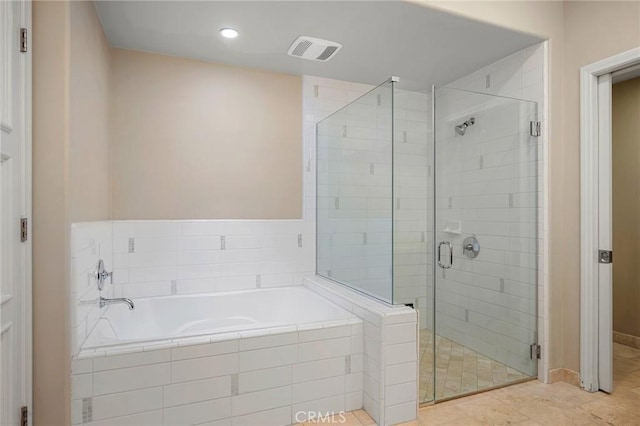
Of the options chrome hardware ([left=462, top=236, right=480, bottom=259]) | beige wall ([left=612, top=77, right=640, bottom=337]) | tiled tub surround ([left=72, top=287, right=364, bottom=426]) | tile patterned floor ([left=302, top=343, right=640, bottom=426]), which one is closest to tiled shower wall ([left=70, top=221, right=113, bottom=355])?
tiled tub surround ([left=72, top=287, right=364, bottom=426])

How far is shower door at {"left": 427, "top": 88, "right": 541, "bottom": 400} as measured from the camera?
2.60 m

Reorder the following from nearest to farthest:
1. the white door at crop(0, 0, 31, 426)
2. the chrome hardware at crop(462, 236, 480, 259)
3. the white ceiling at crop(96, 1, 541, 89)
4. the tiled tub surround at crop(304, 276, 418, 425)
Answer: the white door at crop(0, 0, 31, 426) → the tiled tub surround at crop(304, 276, 418, 425) → the white ceiling at crop(96, 1, 541, 89) → the chrome hardware at crop(462, 236, 480, 259)

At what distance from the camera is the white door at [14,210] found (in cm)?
137

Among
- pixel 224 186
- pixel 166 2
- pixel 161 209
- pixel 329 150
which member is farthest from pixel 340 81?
pixel 161 209

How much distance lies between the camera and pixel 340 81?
3316mm

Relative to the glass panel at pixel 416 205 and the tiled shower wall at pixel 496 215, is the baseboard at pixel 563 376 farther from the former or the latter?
the glass panel at pixel 416 205

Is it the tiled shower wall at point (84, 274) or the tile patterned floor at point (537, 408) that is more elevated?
the tiled shower wall at point (84, 274)

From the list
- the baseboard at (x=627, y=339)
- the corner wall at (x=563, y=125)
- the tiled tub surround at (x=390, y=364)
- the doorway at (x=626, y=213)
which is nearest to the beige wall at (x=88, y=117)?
the tiled tub surround at (x=390, y=364)

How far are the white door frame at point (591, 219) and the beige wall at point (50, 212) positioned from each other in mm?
2875

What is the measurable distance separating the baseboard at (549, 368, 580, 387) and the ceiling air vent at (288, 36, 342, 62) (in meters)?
2.65

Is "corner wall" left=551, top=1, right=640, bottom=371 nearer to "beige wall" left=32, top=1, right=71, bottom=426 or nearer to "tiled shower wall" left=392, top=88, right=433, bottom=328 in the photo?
"tiled shower wall" left=392, top=88, right=433, bottom=328

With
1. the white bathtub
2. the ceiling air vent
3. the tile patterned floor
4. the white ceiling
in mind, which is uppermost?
the white ceiling

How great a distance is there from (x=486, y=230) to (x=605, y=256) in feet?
2.27

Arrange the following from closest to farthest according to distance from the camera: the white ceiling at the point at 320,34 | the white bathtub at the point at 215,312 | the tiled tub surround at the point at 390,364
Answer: the tiled tub surround at the point at 390,364 < the white ceiling at the point at 320,34 < the white bathtub at the point at 215,312
